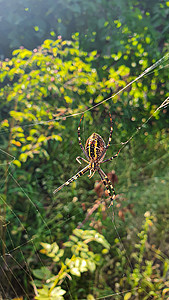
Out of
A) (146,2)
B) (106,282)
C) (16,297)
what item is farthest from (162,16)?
(16,297)

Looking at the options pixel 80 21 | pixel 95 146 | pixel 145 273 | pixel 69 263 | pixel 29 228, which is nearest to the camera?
pixel 95 146

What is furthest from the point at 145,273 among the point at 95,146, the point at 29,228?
the point at 95,146

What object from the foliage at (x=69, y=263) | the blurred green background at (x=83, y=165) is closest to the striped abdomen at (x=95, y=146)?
the blurred green background at (x=83, y=165)

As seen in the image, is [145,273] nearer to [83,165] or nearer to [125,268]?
[125,268]

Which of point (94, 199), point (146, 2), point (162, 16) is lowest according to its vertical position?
point (94, 199)

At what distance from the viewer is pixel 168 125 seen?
190 centimetres

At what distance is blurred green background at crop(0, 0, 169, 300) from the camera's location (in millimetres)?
1314

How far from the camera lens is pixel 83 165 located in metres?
0.96

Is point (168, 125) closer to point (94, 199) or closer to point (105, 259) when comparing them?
point (94, 199)

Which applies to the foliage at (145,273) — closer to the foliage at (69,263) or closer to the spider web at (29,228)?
the spider web at (29,228)

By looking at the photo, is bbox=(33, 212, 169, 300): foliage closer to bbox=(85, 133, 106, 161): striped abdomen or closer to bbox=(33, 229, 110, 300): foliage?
bbox=(33, 229, 110, 300): foliage

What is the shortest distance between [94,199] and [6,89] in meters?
0.98

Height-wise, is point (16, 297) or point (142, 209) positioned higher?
point (142, 209)

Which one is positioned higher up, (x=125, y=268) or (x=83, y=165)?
(x=83, y=165)
